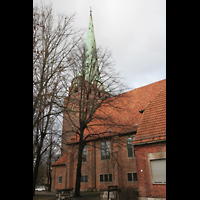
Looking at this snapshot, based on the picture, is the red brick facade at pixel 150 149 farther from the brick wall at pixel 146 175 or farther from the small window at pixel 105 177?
the small window at pixel 105 177

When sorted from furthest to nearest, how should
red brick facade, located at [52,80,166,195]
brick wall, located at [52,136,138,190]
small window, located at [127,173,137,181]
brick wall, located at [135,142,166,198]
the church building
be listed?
brick wall, located at [52,136,138,190] → small window, located at [127,173,137,181] → red brick facade, located at [52,80,166,195] → the church building → brick wall, located at [135,142,166,198]

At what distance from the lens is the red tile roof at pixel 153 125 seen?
12.9 m

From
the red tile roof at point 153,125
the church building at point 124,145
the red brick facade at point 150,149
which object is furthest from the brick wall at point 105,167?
the red brick facade at point 150,149

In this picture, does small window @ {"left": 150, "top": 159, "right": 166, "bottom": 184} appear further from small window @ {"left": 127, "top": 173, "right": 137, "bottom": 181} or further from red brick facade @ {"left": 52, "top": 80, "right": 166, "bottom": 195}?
small window @ {"left": 127, "top": 173, "right": 137, "bottom": 181}

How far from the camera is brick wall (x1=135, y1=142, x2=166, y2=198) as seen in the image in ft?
38.6

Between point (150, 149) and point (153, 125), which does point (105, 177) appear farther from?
point (153, 125)

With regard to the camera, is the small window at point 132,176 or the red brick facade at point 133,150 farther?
the small window at point 132,176

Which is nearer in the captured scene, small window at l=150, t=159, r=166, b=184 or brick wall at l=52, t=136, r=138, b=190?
small window at l=150, t=159, r=166, b=184

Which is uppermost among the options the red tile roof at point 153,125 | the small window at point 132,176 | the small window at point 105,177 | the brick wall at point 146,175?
the red tile roof at point 153,125

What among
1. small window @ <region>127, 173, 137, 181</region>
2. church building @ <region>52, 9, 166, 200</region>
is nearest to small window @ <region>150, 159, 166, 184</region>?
church building @ <region>52, 9, 166, 200</region>

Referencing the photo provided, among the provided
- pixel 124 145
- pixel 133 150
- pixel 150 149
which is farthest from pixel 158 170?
pixel 124 145
